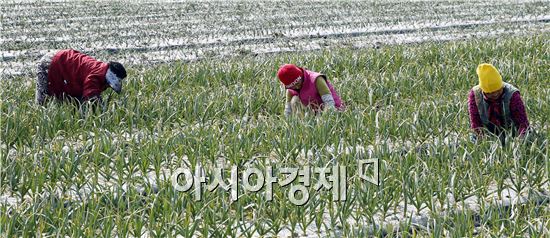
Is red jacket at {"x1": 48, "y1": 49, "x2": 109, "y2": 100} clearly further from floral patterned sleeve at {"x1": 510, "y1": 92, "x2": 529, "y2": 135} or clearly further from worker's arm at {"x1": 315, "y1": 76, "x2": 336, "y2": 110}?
floral patterned sleeve at {"x1": 510, "y1": 92, "x2": 529, "y2": 135}

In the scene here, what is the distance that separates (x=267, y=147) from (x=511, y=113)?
54.6 inches

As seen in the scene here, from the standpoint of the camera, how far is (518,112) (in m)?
4.51

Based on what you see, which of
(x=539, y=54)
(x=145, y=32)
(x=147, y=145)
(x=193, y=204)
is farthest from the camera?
(x=145, y=32)

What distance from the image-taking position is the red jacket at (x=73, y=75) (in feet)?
17.7

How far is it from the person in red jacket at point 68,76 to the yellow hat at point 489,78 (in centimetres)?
237

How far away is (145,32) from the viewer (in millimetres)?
11031

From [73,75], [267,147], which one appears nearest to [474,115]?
[267,147]

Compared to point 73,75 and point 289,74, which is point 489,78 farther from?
point 73,75

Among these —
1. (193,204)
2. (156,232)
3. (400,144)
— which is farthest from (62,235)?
(400,144)

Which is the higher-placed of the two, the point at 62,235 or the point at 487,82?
the point at 487,82

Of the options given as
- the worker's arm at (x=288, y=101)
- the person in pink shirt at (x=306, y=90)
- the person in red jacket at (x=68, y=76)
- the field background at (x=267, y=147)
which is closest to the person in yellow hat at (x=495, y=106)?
the field background at (x=267, y=147)

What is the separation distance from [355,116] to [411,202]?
144cm

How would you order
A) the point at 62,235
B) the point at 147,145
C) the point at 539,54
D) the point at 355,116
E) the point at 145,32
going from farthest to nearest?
the point at 145,32 → the point at 539,54 → the point at 355,116 → the point at 147,145 → the point at 62,235

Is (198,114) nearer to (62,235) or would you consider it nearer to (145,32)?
(62,235)
